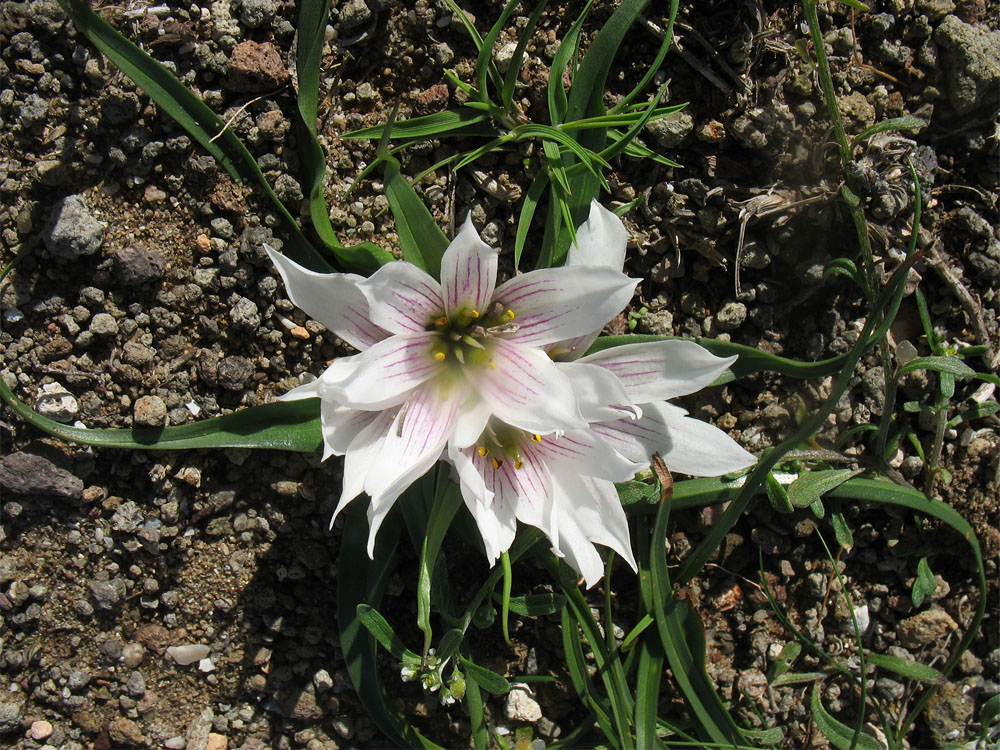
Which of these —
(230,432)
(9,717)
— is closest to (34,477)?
(230,432)

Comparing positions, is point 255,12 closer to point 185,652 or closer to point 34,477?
point 34,477

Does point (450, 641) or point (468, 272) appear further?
point (450, 641)

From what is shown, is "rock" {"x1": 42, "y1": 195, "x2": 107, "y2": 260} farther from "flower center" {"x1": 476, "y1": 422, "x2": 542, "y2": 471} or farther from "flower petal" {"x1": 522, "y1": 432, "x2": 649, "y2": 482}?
"flower petal" {"x1": 522, "y1": 432, "x2": 649, "y2": 482}

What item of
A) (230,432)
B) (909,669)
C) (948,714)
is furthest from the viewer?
(948,714)

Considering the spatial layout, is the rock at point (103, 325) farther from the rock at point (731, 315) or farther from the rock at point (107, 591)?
the rock at point (731, 315)

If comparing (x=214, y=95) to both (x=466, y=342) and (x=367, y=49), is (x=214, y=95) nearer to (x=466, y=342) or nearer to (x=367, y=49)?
(x=367, y=49)

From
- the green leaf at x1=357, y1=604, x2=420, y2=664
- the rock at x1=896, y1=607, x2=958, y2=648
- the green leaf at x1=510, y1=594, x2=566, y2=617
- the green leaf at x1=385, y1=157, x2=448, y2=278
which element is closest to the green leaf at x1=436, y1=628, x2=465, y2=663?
the green leaf at x1=357, y1=604, x2=420, y2=664
